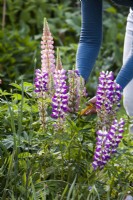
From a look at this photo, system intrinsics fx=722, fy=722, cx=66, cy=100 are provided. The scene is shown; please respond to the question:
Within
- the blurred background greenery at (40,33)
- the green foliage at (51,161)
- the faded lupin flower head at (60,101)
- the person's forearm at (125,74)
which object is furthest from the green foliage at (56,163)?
the blurred background greenery at (40,33)

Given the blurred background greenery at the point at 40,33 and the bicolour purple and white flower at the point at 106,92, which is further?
the blurred background greenery at the point at 40,33

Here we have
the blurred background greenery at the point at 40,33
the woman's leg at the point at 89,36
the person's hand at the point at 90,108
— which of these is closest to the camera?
the person's hand at the point at 90,108

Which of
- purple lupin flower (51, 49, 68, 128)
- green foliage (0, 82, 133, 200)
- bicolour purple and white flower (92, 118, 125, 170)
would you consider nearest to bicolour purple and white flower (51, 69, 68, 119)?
purple lupin flower (51, 49, 68, 128)

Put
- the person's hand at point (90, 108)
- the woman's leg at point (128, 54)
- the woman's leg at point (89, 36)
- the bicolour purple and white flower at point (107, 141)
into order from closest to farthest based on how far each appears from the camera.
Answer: the bicolour purple and white flower at point (107, 141), the person's hand at point (90, 108), the woman's leg at point (89, 36), the woman's leg at point (128, 54)

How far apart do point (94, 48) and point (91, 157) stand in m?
0.68

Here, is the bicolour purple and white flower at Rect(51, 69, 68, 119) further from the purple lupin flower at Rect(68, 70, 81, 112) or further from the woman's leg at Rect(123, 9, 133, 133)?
the woman's leg at Rect(123, 9, 133, 133)

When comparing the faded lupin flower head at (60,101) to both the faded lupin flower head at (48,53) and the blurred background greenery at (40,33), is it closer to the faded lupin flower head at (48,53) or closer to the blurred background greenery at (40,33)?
the faded lupin flower head at (48,53)

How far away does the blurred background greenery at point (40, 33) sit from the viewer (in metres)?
7.95

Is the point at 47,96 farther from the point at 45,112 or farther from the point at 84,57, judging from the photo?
the point at 84,57

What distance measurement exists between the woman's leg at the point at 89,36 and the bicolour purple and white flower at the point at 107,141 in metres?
0.64

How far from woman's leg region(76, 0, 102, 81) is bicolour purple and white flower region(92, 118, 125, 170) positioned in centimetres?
64

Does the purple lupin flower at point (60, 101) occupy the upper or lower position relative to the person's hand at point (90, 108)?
upper

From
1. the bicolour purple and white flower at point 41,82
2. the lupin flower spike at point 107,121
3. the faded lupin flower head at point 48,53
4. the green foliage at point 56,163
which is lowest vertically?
the green foliage at point 56,163

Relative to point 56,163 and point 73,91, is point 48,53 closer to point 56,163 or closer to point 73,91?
point 73,91
